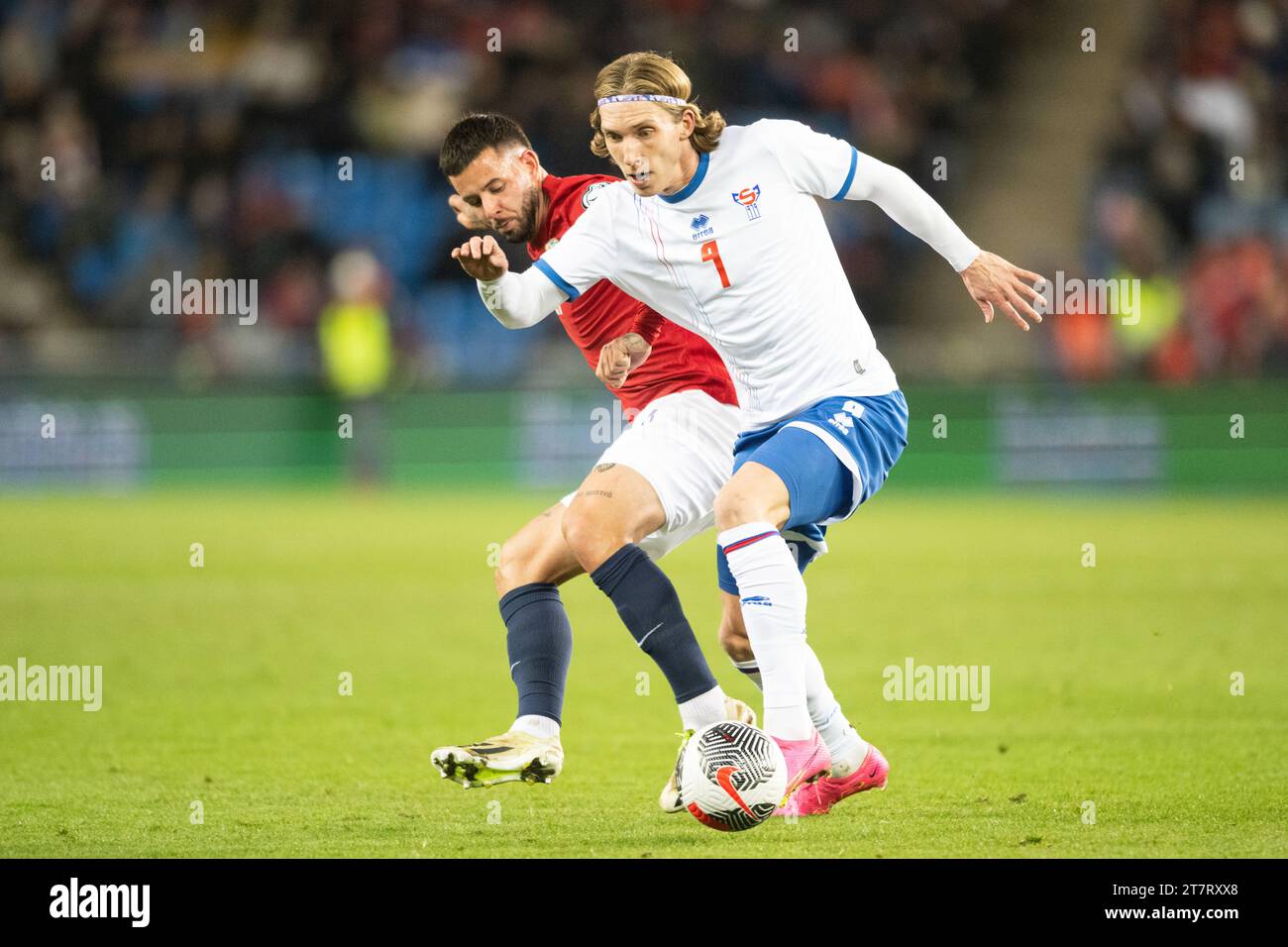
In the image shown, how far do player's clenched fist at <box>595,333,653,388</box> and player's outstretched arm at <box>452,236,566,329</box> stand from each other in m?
0.26

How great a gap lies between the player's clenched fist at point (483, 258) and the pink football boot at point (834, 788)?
1888mm

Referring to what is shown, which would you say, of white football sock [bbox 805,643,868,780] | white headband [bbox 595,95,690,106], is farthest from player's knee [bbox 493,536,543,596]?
white headband [bbox 595,95,690,106]

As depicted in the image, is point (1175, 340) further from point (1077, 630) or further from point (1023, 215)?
point (1077, 630)

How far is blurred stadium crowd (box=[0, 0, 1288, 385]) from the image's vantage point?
20.8 meters

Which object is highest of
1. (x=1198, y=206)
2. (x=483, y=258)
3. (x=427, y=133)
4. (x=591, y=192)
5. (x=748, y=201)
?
(x=427, y=133)

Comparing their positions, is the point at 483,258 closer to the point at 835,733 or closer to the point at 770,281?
the point at 770,281

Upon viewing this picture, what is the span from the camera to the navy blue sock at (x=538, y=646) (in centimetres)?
574

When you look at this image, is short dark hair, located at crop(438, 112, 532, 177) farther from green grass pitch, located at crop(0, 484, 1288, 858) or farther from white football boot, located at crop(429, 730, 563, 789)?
green grass pitch, located at crop(0, 484, 1288, 858)

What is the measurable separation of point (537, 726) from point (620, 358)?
1223 mm

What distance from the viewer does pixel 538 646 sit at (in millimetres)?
5812

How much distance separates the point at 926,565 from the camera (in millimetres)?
13148

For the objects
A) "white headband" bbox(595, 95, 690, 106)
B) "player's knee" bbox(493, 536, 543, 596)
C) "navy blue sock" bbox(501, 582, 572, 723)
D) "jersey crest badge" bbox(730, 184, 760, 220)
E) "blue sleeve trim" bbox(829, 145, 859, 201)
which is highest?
"white headband" bbox(595, 95, 690, 106)

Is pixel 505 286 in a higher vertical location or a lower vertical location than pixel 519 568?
higher
